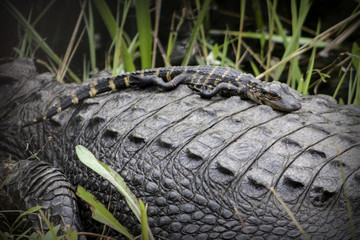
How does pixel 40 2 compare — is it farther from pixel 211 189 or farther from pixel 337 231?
pixel 337 231

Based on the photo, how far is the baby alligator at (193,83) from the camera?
270 cm

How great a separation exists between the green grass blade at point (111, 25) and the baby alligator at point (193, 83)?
0.89m

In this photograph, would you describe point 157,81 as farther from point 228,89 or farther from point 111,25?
point 111,25

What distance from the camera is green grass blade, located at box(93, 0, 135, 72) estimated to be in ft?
11.7

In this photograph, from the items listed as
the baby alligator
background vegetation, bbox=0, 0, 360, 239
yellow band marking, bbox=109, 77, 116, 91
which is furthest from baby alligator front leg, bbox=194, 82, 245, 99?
background vegetation, bbox=0, 0, 360, 239

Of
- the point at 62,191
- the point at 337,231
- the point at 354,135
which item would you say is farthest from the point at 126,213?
the point at 354,135

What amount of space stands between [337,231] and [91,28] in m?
3.16

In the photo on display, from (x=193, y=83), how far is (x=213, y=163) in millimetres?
1009

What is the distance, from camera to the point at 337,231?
189 centimetres

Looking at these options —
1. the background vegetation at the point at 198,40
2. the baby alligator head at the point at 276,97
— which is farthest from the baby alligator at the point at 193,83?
the background vegetation at the point at 198,40

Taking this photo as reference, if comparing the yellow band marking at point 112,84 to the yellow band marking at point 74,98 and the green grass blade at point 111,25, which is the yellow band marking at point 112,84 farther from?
the green grass blade at point 111,25

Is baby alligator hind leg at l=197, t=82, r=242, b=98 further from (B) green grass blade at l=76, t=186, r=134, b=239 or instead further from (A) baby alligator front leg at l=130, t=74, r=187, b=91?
(B) green grass blade at l=76, t=186, r=134, b=239

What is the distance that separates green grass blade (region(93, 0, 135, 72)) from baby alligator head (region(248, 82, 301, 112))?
1588 millimetres

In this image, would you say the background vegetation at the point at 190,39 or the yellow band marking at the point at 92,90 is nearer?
the yellow band marking at the point at 92,90
